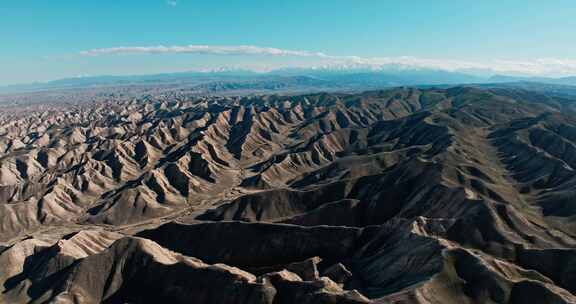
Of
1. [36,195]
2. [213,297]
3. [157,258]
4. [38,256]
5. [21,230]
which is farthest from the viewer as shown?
[36,195]

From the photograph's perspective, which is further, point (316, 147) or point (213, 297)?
point (316, 147)

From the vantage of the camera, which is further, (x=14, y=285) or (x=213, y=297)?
(x=14, y=285)

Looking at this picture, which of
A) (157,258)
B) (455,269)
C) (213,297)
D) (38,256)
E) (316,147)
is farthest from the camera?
(316,147)

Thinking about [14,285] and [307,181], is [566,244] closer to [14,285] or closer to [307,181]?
[307,181]

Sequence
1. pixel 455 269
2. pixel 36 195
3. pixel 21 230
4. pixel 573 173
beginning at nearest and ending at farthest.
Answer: pixel 455 269 → pixel 573 173 → pixel 21 230 → pixel 36 195

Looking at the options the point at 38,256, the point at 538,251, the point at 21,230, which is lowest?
the point at 21,230

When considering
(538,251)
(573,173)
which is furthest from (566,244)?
(573,173)

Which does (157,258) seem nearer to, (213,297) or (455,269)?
(213,297)

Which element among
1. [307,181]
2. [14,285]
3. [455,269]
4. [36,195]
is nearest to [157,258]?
[14,285]

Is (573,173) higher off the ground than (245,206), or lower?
higher
